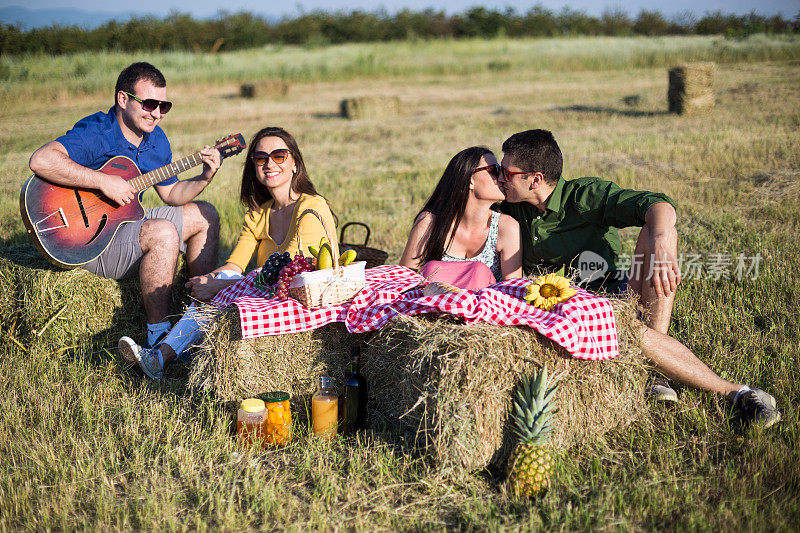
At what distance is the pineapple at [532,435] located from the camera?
11.3ft

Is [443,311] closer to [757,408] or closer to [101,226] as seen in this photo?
[757,408]

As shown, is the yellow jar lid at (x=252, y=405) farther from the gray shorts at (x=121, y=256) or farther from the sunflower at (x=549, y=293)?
the gray shorts at (x=121, y=256)

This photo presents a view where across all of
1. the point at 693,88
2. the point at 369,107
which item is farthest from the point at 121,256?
the point at 693,88

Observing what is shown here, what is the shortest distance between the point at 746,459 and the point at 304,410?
2676 millimetres

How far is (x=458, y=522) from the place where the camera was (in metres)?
3.32

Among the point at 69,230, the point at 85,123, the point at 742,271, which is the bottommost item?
the point at 742,271

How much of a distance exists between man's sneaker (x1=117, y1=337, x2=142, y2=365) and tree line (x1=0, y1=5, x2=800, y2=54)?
83.4ft

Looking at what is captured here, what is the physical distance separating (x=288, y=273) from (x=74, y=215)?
217 centimetres

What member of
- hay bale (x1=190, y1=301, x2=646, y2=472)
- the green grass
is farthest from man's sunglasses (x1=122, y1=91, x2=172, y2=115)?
hay bale (x1=190, y1=301, x2=646, y2=472)

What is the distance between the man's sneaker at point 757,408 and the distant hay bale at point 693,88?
1250cm

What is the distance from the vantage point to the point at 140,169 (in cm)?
567

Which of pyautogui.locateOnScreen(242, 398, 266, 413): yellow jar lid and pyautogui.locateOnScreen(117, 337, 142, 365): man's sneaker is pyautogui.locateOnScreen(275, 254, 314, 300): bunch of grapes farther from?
pyautogui.locateOnScreen(117, 337, 142, 365): man's sneaker

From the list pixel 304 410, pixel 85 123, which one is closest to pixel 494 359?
pixel 304 410

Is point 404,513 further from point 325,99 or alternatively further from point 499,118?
point 325,99
